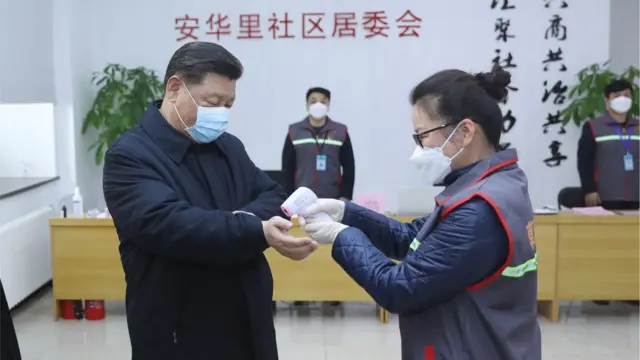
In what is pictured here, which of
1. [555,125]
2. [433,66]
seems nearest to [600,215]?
[555,125]

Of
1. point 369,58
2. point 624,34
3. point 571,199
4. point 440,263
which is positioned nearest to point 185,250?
point 440,263

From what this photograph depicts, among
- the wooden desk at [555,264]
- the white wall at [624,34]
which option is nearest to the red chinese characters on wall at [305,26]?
the white wall at [624,34]

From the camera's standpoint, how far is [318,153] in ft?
16.6

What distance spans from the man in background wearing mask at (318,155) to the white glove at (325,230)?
3.31 m

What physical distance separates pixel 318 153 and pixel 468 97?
3592mm

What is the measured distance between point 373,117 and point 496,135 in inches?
178

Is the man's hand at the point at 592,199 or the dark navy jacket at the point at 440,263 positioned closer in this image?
the dark navy jacket at the point at 440,263

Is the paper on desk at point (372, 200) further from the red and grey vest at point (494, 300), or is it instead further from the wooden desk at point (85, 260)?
the red and grey vest at point (494, 300)

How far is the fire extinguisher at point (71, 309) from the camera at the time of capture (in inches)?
179

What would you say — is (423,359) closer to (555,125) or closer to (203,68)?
(203,68)

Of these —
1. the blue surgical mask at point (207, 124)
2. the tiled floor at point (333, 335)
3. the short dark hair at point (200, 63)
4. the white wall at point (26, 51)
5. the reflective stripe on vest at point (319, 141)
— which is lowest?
the tiled floor at point (333, 335)

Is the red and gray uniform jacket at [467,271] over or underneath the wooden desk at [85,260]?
over

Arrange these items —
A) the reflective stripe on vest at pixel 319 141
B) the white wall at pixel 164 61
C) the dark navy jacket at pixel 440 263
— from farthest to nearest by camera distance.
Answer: the white wall at pixel 164 61 → the reflective stripe on vest at pixel 319 141 → the dark navy jacket at pixel 440 263

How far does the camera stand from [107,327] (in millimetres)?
4387
